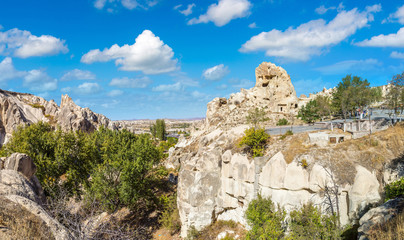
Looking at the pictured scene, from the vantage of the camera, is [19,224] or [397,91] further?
[397,91]

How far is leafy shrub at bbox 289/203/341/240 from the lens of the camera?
40.2 ft

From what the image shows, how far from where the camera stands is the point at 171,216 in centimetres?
2202

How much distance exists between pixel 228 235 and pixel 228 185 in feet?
13.1

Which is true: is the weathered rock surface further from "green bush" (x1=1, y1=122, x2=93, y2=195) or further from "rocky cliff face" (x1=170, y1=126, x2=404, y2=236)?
"green bush" (x1=1, y1=122, x2=93, y2=195)

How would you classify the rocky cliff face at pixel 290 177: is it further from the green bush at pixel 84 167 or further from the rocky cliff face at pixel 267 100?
the rocky cliff face at pixel 267 100

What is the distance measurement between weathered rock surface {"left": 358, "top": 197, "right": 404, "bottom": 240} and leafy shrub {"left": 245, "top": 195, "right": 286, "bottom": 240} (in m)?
4.50

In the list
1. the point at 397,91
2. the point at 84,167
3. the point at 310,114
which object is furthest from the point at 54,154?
the point at 310,114

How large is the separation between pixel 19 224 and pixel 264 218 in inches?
518

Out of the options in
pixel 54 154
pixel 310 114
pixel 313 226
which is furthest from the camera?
pixel 310 114

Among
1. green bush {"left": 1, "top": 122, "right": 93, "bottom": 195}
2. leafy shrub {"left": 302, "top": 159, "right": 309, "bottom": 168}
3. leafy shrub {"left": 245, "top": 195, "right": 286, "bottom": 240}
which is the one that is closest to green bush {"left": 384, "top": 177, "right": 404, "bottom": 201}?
leafy shrub {"left": 302, "top": 159, "right": 309, "bottom": 168}

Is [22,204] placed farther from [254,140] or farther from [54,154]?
[54,154]

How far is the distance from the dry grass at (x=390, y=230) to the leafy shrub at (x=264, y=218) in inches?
200

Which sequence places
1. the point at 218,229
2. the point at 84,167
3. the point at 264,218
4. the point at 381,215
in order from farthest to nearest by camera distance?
the point at 84,167 < the point at 218,229 < the point at 264,218 < the point at 381,215

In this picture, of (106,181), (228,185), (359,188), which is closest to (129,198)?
(106,181)
